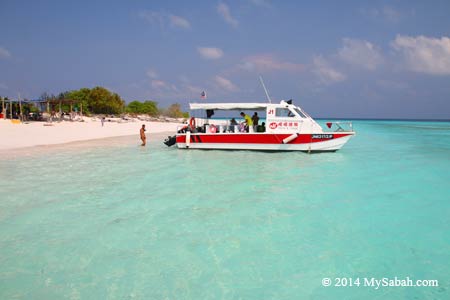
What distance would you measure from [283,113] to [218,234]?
10847mm

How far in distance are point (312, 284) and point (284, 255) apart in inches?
30.9

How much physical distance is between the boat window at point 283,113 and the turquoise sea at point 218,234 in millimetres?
5068

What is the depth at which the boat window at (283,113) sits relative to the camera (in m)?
15.7

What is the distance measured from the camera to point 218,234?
18.9ft

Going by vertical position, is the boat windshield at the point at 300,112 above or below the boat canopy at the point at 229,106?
below

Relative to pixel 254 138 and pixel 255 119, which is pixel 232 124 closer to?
pixel 255 119

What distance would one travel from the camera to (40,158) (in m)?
14.5

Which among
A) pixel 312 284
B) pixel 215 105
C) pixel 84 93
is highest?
pixel 84 93

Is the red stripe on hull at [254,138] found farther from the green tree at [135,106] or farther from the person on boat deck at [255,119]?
the green tree at [135,106]

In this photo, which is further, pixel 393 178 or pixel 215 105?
pixel 215 105

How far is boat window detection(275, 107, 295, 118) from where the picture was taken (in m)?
15.7

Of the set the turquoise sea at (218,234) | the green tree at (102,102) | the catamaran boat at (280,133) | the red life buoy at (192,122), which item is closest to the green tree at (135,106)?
the green tree at (102,102)

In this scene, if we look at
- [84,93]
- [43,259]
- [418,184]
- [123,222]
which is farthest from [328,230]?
[84,93]

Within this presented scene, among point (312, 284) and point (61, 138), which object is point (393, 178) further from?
point (61, 138)
